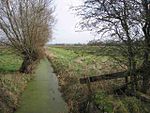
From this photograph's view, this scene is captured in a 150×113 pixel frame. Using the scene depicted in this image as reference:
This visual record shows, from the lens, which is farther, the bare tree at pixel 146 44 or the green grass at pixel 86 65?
the green grass at pixel 86 65

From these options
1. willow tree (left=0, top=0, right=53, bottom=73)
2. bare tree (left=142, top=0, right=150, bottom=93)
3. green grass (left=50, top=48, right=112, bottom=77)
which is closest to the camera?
bare tree (left=142, top=0, right=150, bottom=93)

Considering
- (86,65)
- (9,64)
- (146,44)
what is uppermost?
(146,44)

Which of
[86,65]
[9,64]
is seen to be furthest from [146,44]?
[9,64]

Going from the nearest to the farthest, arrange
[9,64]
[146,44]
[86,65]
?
[146,44]
[86,65]
[9,64]

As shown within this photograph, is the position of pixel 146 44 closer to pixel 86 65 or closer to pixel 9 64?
pixel 86 65

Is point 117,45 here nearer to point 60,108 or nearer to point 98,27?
point 98,27

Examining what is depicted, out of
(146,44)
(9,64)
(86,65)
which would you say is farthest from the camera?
(9,64)

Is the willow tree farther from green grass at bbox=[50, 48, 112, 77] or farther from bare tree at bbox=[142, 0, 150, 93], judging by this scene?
bare tree at bbox=[142, 0, 150, 93]

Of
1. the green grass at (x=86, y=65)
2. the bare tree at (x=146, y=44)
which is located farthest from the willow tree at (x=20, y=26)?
the bare tree at (x=146, y=44)

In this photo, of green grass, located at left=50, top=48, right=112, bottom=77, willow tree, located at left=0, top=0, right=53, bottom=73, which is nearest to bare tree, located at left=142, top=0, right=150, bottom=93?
green grass, located at left=50, top=48, right=112, bottom=77

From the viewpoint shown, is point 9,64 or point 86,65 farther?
point 9,64

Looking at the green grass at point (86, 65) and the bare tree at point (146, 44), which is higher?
the bare tree at point (146, 44)

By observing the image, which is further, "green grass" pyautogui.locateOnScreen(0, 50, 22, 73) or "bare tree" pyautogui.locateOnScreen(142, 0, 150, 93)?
"green grass" pyautogui.locateOnScreen(0, 50, 22, 73)

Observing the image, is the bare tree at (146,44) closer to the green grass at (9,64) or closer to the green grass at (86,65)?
the green grass at (86,65)
